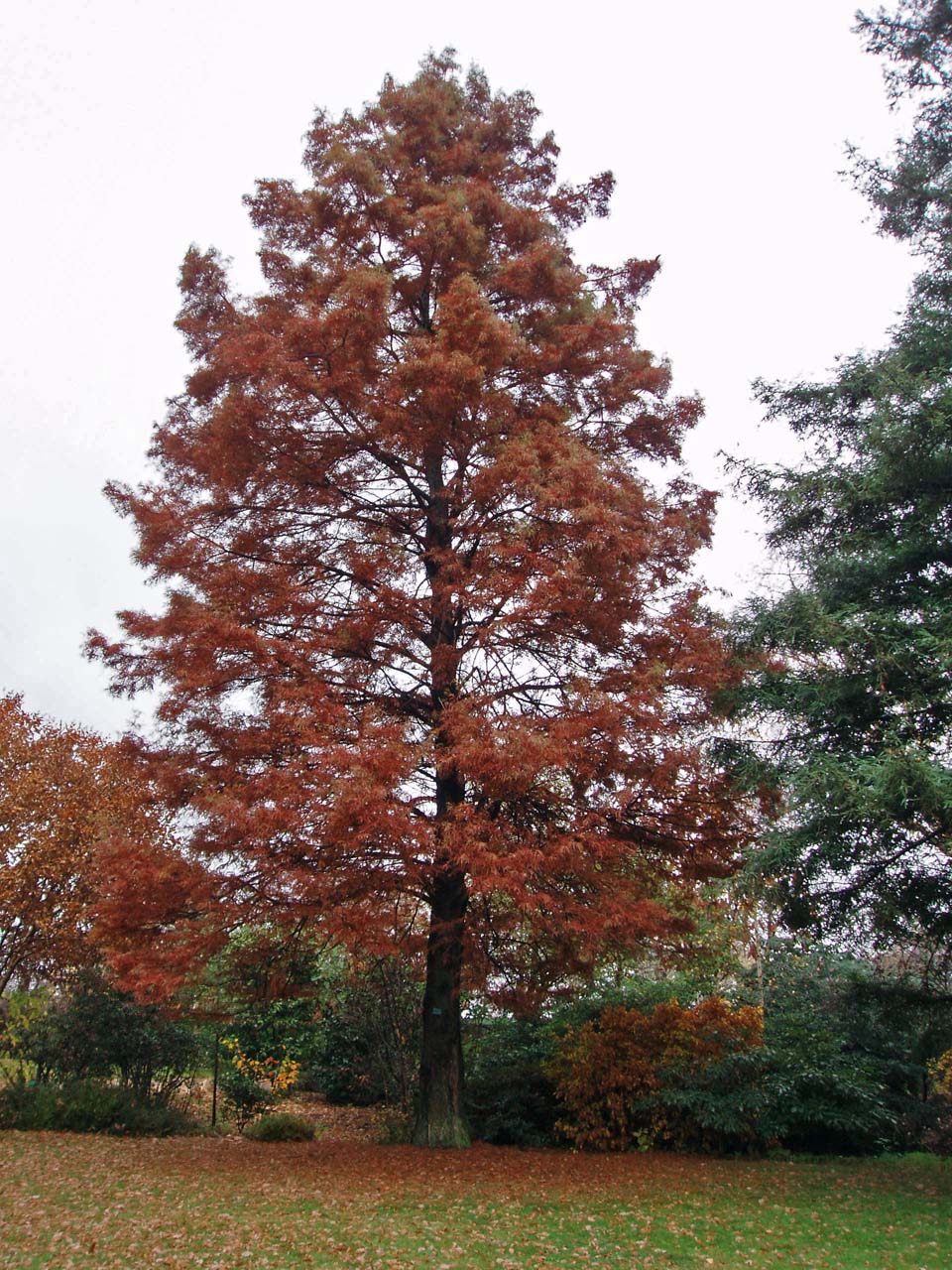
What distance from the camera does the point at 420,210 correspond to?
938 cm

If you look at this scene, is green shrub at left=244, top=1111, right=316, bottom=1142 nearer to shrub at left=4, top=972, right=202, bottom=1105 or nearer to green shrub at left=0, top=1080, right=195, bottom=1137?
green shrub at left=0, top=1080, right=195, bottom=1137

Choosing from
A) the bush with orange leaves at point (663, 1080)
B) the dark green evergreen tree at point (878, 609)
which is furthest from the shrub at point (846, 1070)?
the dark green evergreen tree at point (878, 609)

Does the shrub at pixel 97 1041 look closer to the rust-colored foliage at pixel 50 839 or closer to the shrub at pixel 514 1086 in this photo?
the rust-colored foliage at pixel 50 839

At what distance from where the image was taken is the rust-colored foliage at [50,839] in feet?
38.2

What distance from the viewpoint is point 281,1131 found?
419 inches

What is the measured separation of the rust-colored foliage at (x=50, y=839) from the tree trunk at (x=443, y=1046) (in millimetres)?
4800

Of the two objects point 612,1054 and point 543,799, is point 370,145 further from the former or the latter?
point 612,1054

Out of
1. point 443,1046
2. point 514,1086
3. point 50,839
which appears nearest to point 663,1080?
point 514,1086

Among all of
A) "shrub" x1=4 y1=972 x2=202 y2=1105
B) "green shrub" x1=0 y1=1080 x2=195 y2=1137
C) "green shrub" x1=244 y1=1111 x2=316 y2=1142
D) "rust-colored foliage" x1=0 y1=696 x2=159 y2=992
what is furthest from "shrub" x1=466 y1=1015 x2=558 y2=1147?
"rust-colored foliage" x1=0 y1=696 x2=159 y2=992

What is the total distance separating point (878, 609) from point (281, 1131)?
30.7ft

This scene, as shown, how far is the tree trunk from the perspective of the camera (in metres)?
8.66

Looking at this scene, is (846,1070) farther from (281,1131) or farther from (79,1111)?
(79,1111)

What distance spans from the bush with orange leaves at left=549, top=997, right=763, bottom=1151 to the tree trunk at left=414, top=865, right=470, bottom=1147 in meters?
1.56

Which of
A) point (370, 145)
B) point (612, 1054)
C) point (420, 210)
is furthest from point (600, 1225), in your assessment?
point (370, 145)
